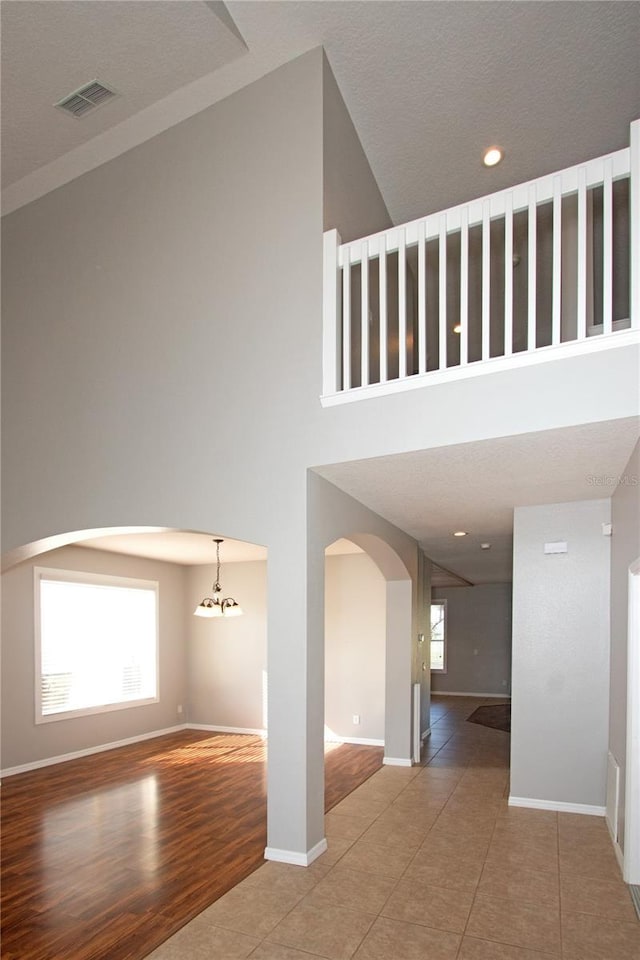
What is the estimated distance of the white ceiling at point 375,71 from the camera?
416 cm

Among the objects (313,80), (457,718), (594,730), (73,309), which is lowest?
(457,718)

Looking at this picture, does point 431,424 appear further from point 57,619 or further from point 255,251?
point 57,619

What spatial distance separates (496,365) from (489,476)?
3.32 ft

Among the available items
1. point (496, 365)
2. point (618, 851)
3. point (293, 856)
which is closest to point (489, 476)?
point (496, 365)

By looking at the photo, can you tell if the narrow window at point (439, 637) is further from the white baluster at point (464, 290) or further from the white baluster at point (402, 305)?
the white baluster at point (464, 290)

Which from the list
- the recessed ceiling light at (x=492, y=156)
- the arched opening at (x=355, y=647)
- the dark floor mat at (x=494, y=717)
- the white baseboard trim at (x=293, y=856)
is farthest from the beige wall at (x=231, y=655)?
the recessed ceiling light at (x=492, y=156)

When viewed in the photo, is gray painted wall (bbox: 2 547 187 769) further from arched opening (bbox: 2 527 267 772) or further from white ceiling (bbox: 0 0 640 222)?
white ceiling (bbox: 0 0 640 222)

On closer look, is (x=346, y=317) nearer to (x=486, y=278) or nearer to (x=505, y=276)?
(x=486, y=278)

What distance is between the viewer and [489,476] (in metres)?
4.16

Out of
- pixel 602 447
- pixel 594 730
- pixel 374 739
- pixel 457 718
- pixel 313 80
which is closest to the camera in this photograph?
pixel 602 447

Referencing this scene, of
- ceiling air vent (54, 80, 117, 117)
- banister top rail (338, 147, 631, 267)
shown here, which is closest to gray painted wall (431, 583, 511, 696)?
banister top rail (338, 147, 631, 267)

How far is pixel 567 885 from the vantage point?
3561mm

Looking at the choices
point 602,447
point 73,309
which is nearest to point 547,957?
point 602,447

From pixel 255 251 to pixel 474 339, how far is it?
11.3 feet
